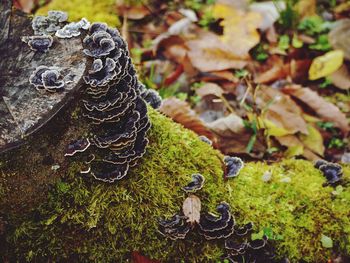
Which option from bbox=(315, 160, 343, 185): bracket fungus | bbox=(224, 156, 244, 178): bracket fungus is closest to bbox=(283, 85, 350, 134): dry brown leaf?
bbox=(315, 160, 343, 185): bracket fungus

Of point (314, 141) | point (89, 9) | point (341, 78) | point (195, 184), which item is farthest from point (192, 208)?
point (89, 9)

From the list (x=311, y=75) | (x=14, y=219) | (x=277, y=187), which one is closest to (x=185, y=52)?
(x=311, y=75)

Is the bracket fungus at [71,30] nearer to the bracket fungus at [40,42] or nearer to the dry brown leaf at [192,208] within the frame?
the bracket fungus at [40,42]

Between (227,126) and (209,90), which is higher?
(227,126)

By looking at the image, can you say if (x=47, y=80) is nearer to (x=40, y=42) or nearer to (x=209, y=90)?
(x=40, y=42)

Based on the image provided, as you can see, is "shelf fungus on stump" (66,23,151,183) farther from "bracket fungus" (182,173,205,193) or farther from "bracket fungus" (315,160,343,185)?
"bracket fungus" (315,160,343,185)

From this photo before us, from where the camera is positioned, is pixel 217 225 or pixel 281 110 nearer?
pixel 217 225
